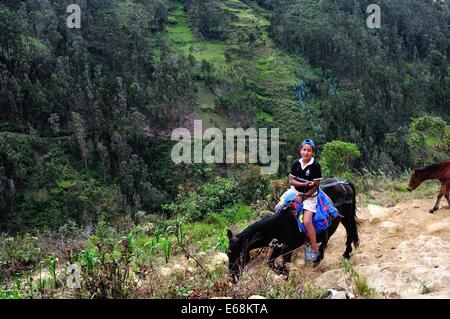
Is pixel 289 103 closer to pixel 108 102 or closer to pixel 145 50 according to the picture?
pixel 145 50

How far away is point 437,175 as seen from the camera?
20.4ft

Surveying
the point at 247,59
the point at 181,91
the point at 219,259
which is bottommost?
the point at 181,91

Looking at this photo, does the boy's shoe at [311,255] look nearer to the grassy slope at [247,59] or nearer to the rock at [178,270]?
the rock at [178,270]

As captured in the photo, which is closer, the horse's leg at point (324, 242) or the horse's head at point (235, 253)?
the horse's head at point (235, 253)

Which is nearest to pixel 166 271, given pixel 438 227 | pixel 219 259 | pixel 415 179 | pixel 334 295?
pixel 219 259

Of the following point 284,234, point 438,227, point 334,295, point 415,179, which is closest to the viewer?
point 334,295

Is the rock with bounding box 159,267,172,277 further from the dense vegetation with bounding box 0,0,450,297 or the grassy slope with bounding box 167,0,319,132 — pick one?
the grassy slope with bounding box 167,0,319,132

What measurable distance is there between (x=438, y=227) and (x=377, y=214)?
85 cm

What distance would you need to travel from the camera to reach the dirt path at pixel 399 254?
383cm

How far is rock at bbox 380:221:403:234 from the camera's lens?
18.0 feet

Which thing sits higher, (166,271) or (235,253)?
(235,253)

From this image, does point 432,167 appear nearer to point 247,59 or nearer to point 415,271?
point 415,271

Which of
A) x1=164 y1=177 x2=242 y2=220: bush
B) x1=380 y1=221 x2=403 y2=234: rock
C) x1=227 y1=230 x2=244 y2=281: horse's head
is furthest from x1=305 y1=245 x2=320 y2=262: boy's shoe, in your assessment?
x1=164 y1=177 x2=242 y2=220: bush

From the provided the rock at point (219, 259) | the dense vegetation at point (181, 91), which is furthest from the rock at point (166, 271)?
the dense vegetation at point (181, 91)
